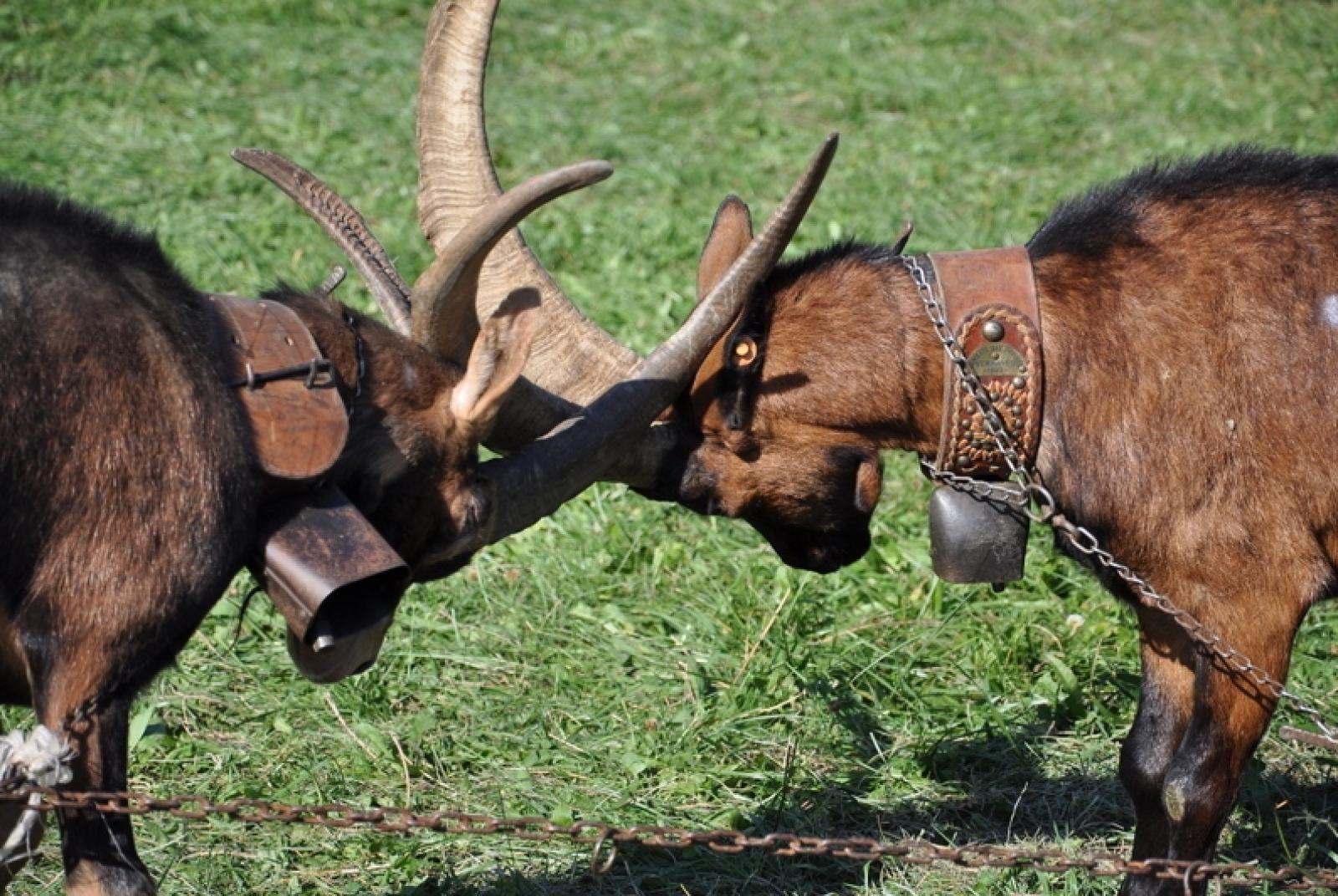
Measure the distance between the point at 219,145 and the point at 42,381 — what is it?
7.05 metres

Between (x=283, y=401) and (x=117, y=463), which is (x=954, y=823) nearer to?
(x=283, y=401)

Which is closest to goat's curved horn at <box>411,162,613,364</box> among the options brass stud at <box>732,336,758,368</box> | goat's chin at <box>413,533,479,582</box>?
goat's chin at <box>413,533,479,582</box>

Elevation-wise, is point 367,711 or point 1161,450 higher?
point 1161,450

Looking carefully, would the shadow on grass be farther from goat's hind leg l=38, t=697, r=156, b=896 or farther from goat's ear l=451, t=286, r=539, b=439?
goat's ear l=451, t=286, r=539, b=439

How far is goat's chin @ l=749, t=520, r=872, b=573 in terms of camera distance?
4723 millimetres

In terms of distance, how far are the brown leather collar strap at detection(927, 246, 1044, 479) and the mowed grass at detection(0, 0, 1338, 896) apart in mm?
1366

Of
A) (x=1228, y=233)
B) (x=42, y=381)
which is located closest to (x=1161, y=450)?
(x=1228, y=233)

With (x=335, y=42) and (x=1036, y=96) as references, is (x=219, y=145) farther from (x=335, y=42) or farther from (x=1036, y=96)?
(x=1036, y=96)

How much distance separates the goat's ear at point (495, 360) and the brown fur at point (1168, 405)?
2.56 feet

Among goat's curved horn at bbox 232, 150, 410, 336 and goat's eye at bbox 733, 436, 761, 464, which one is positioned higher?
goat's curved horn at bbox 232, 150, 410, 336

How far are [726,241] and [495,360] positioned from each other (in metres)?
0.97

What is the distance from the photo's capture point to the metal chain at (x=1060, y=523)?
4.20 m

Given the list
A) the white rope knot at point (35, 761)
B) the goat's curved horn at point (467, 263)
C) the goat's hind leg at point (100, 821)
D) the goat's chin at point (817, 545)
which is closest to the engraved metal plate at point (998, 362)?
the goat's chin at point (817, 545)

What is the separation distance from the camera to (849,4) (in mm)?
13273
